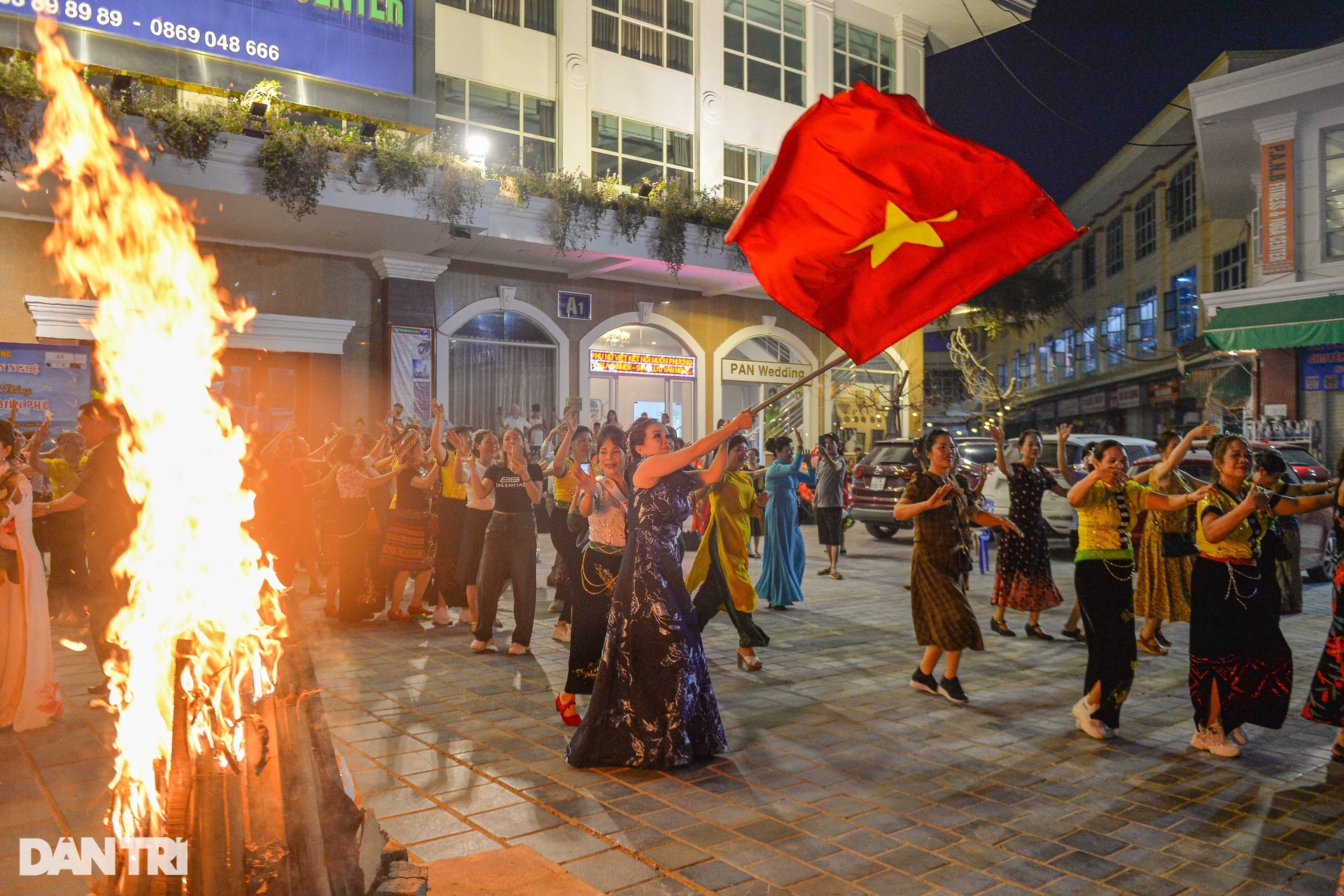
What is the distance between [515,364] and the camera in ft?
63.7

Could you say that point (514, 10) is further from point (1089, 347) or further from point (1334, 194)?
point (1089, 347)

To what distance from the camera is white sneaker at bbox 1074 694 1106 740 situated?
546 centimetres

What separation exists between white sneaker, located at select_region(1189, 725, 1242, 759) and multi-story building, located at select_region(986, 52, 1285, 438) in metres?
18.1

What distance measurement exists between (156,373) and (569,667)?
3063 mm

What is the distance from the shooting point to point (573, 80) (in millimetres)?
19578

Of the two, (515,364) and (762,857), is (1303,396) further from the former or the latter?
(762,857)

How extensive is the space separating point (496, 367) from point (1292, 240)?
52.2 feet

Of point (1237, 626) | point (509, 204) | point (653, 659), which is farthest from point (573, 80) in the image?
point (1237, 626)

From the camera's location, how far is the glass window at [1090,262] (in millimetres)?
40938

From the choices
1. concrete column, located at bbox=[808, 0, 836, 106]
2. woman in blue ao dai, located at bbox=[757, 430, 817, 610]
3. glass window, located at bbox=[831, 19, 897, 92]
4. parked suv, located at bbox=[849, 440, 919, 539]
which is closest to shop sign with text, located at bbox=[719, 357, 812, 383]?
concrete column, located at bbox=[808, 0, 836, 106]

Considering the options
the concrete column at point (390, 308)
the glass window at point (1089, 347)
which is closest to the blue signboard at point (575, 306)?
the concrete column at point (390, 308)

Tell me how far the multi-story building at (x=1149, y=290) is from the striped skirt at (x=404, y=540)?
1862 centimetres

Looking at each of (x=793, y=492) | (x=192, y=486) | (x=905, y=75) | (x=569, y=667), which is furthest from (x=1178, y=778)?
(x=905, y=75)

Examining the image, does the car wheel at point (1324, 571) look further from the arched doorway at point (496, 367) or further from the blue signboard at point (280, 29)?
the blue signboard at point (280, 29)
